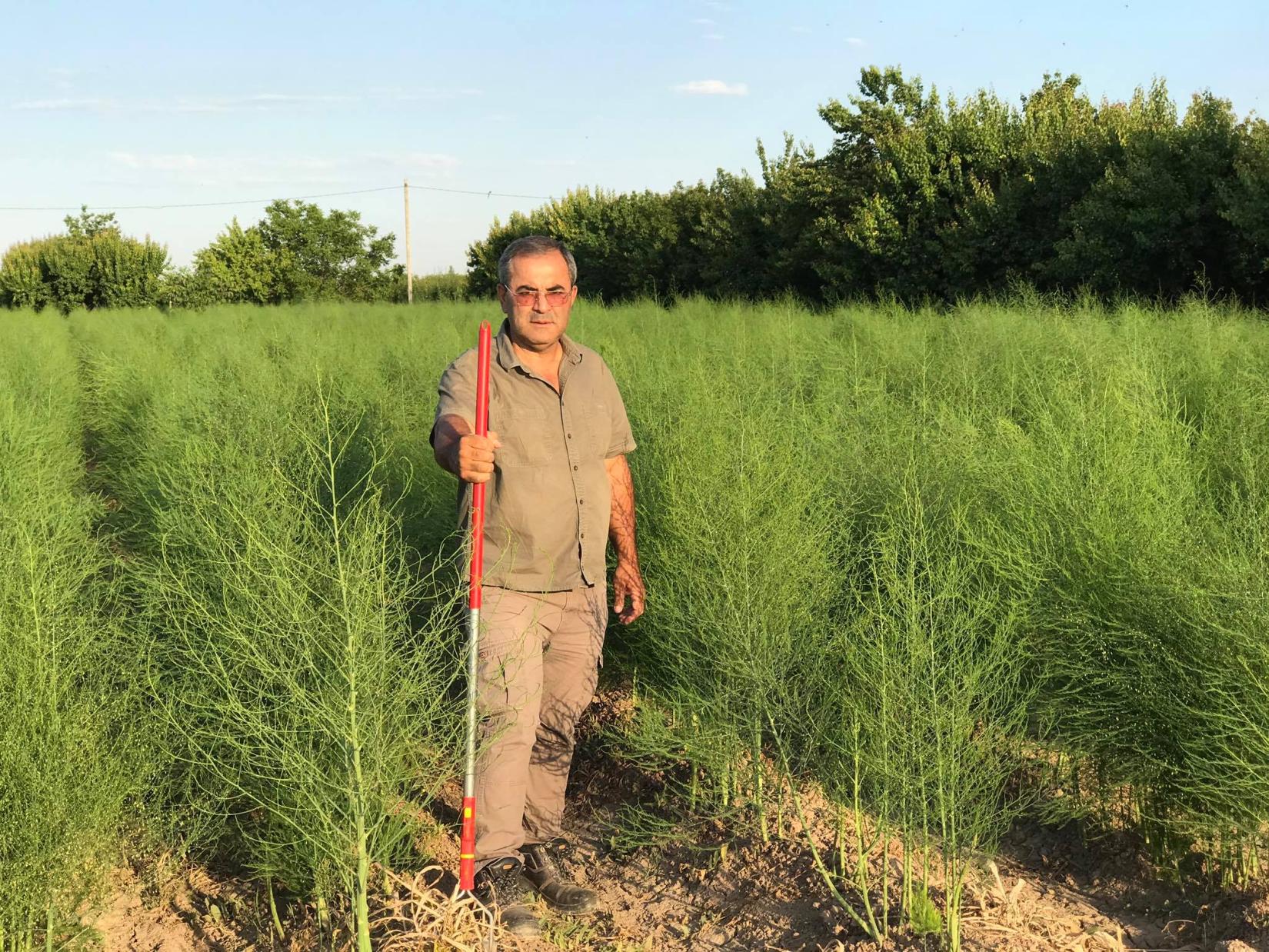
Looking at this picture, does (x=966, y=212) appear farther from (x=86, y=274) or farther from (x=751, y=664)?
(x=86, y=274)

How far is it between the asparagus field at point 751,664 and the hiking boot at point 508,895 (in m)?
0.27

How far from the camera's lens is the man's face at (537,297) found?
281 centimetres

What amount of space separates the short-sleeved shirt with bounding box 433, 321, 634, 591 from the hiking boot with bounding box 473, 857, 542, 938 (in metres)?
0.73

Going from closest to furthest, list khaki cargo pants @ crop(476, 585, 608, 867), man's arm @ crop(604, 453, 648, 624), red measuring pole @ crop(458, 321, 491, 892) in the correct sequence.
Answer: red measuring pole @ crop(458, 321, 491, 892)
khaki cargo pants @ crop(476, 585, 608, 867)
man's arm @ crop(604, 453, 648, 624)

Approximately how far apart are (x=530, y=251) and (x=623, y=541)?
0.89 metres

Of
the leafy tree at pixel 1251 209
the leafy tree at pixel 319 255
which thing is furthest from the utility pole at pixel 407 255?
the leafy tree at pixel 1251 209

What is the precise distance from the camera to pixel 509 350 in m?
2.87

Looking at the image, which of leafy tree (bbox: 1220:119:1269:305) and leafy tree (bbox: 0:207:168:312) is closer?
leafy tree (bbox: 1220:119:1269:305)

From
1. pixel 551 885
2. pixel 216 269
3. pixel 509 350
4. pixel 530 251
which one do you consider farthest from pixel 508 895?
pixel 216 269

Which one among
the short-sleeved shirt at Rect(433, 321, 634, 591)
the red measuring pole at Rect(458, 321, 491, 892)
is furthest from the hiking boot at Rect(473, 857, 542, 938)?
the short-sleeved shirt at Rect(433, 321, 634, 591)

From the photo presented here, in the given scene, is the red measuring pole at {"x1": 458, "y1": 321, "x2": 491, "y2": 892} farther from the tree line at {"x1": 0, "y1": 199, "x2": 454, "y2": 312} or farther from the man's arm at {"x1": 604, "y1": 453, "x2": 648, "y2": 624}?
the tree line at {"x1": 0, "y1": 199, "x2": 454, "y2": 312}

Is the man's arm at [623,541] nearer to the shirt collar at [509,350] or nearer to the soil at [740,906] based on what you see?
the shirt collar at [509,350]

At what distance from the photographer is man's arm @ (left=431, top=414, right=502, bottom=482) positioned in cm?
254

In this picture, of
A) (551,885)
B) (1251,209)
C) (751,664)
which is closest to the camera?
(551,885)
